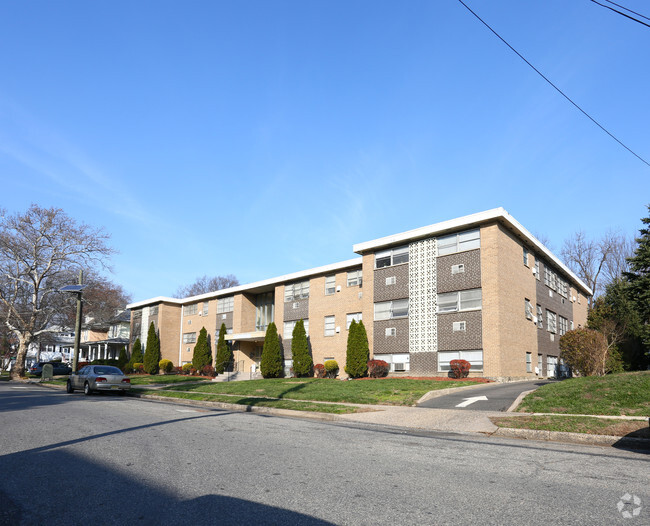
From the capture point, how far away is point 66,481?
5.81m

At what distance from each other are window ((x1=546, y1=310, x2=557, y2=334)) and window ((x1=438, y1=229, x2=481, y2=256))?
913cm

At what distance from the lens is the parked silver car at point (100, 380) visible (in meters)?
22.4

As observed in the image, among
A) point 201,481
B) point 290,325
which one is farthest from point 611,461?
point 290,325

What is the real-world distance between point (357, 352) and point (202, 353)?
17.9 m

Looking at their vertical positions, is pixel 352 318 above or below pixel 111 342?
above

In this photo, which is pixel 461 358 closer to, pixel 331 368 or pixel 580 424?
pixel 331 368

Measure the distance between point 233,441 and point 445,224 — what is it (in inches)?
759

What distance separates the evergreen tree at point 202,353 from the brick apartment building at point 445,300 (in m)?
4.84

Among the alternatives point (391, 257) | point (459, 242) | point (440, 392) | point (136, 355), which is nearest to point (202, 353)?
point (136, 355)

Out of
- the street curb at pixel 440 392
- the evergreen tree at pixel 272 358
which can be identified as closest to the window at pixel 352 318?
the evergreen tree at pixel 272 358

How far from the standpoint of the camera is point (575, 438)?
954 centimetres

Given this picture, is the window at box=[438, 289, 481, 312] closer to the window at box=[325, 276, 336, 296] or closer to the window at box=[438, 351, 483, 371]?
the window at box=[438, 351, 483, 371]

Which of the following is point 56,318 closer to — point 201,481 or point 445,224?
point 445,224

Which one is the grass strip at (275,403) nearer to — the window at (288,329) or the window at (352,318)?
the window at (352,318)
